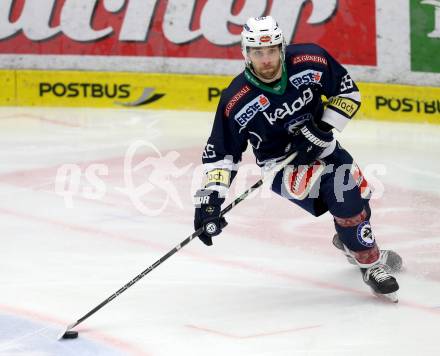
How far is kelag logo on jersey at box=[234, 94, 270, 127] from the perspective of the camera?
479 cm

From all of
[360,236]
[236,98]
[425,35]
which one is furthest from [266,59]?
[425,35]

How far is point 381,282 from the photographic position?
4883 mm

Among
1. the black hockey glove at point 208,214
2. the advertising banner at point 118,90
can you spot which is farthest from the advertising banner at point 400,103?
the black hockey glove at point 208,214

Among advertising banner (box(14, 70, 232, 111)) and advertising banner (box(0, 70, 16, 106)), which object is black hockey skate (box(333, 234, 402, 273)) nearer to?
advertising banner (box(14, 70, 232, 111))

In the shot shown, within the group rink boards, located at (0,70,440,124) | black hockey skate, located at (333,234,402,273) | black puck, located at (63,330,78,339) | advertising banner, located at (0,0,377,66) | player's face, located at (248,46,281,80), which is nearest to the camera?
black puck, located at (63,330,78,339)

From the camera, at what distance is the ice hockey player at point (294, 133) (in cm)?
473

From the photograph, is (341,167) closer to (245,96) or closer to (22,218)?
(245,96)

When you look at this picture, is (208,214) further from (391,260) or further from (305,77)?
(391,260)

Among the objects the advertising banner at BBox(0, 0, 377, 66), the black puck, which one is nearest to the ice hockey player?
the black puck

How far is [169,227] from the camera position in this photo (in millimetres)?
6203

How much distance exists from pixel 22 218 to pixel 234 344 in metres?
2.25

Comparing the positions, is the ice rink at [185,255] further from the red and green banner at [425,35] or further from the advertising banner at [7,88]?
the advertising banner at [7,88]

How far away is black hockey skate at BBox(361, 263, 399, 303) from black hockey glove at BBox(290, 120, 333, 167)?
1.80 ft

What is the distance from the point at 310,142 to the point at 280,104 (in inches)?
8.2
